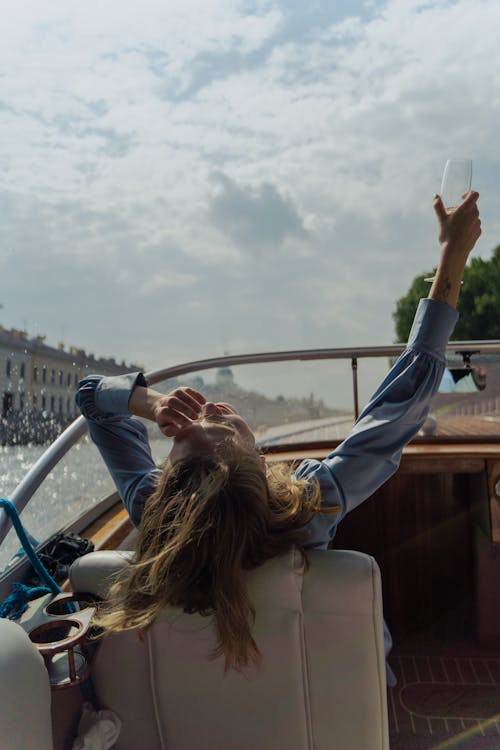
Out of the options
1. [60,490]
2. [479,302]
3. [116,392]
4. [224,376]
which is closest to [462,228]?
[116,392]

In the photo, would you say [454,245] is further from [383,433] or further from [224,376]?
[224,376]

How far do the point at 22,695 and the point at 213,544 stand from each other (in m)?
0.34

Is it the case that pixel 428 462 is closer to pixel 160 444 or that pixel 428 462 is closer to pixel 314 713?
pixel 160 444

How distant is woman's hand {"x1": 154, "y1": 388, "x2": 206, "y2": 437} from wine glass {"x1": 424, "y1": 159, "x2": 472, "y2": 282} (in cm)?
74

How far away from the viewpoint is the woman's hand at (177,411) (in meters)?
1.25

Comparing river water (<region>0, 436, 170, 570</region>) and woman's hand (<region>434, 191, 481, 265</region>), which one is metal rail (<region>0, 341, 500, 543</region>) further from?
woman's hand (<region>434, 191, 481, 265</region>)

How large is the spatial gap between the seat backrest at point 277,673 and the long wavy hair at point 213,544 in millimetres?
30

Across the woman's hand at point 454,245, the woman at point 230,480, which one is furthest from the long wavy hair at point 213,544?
the woman's hand at point 454,245

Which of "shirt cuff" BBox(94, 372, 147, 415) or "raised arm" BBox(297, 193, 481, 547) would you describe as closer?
"raised arm" BBox(297, 193, 481, 547)

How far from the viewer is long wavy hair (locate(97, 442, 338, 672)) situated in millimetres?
1042

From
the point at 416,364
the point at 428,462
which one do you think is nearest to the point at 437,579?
the point at 428,462

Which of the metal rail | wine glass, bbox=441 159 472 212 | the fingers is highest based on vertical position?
wine glass, bbox=441 159 472 212

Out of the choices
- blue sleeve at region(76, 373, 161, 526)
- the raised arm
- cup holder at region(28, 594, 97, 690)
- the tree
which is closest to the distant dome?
blue sleeve at region(76, 373, 161, 526)

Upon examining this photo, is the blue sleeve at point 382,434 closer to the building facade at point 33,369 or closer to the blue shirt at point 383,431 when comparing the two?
the blue shirt at point 383,431
